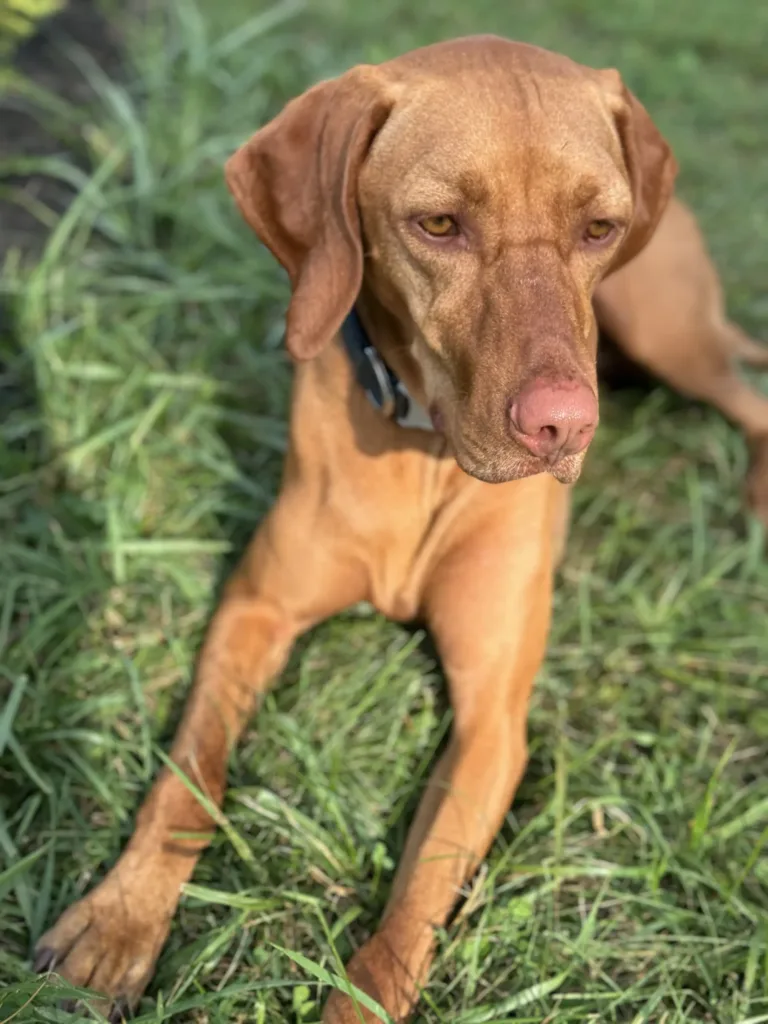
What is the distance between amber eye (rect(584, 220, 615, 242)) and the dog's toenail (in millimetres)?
1869

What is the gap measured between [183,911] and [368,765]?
0.60 meters

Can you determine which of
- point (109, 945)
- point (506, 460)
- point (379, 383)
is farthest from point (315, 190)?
point (109, 945)

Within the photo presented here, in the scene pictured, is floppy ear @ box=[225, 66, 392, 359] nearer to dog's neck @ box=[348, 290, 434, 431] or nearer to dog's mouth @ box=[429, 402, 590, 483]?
dog's neck @ box=[348, 290, 434, 431]

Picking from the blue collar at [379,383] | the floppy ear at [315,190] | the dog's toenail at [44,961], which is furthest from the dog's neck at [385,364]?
the dog's toenail at [44,961]

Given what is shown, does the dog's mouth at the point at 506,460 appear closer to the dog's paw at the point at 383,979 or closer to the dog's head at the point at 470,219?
the dog's head at the point at 470,219

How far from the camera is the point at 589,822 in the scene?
2.77m

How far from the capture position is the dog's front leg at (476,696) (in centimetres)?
244

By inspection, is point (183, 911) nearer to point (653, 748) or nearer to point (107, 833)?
point (107, 833)

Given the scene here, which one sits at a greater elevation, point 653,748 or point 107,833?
point 107,833

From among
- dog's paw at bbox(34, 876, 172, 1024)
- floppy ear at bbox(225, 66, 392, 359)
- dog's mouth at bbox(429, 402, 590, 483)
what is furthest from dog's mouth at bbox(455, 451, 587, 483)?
dog's paw at bbox(34, 876, 172, 1024)

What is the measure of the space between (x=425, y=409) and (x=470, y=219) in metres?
0.50

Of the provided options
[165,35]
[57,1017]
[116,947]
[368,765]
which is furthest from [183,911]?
[165,35]

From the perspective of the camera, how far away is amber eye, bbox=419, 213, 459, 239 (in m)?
2.28

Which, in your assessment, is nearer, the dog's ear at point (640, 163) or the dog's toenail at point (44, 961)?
the dog's toenail at point (44, 961)
